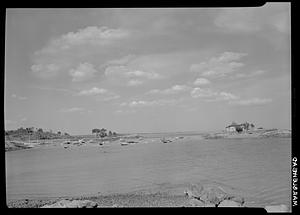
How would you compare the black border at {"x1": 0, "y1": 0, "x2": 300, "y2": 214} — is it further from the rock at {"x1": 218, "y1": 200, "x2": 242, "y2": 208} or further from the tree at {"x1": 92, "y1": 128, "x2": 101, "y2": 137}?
the tree at {"x1": 92, "y1": 128, "x2": 101, "y2": 137}

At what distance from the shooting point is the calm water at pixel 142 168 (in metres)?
2.06

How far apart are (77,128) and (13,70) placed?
0.60 m

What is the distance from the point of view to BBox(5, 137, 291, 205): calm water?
2059 mm

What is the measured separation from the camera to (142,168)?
82.9 inches

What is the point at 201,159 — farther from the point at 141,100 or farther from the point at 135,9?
the point at 135,9

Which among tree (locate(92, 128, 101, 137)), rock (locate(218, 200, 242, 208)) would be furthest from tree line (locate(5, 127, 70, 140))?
rock (locate(218, 200, 242, 208))

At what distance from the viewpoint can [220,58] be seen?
2045 mm

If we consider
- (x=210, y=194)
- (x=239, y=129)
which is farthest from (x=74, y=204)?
(x=239, y=129)

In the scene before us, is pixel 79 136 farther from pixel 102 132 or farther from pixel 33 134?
pixel 33 134
